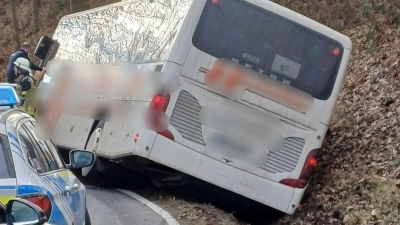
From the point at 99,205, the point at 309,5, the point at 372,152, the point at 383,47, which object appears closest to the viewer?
the point at 99,205

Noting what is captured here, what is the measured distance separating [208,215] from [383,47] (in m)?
7.77

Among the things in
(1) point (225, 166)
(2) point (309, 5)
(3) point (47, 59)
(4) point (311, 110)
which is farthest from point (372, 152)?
(2) point (309, 5)

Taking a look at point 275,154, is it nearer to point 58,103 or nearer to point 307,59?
point 307,59

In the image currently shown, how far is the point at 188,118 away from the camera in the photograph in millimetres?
9805

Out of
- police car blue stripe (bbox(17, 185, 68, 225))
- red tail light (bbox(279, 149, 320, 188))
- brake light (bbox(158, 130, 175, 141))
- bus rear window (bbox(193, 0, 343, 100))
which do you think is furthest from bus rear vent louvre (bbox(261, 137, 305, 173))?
police car blue stripe (bbox(17, 185, 68, 225))

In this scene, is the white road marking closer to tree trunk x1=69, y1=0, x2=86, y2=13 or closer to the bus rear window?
the bus rear window

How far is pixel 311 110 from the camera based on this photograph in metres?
10.1

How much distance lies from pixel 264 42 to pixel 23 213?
6.10 m

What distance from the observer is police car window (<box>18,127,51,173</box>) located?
5.01 meters

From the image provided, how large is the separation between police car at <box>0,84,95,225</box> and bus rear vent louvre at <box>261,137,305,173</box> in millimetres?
4317

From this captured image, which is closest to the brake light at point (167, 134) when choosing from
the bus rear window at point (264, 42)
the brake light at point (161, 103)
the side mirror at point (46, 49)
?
the brake light at point (161, 103)

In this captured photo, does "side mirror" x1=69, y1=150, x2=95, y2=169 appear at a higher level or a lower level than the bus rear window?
lower

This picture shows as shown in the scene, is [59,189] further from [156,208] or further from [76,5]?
[76,5]

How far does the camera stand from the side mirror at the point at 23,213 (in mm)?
4156
